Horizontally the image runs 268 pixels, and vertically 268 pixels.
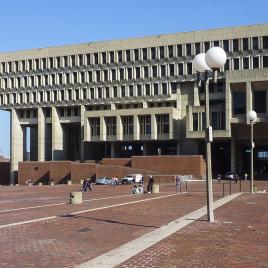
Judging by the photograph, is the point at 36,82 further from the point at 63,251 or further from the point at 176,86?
the point at 63,251

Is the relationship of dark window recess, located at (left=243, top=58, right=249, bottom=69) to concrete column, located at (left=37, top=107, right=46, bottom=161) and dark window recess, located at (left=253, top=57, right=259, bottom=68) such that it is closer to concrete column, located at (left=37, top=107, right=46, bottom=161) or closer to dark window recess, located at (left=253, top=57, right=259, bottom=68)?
dark window recess, located at (left=253, top=57, right=259, bottom=68)

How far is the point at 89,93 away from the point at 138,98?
10.3 meters

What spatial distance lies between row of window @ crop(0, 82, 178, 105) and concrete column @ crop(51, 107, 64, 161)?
3.49m

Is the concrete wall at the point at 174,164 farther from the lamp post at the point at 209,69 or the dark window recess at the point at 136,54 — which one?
the lamp post at the point at 209,69

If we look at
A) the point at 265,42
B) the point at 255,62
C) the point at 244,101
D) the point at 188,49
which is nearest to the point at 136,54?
the point at 188,49

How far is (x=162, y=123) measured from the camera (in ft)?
294

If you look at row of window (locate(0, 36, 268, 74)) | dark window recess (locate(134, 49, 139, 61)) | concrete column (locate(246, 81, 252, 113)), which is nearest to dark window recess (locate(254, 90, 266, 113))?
concrete column (locate(246, 81, 252, 113))

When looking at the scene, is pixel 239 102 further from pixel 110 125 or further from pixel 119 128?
pixel 110 125

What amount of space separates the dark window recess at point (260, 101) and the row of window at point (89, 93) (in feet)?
58.8

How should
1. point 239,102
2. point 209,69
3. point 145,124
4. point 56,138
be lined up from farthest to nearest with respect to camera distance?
1. point 56,138
2. point 145,124
3. point 239,102
4. point 209,69

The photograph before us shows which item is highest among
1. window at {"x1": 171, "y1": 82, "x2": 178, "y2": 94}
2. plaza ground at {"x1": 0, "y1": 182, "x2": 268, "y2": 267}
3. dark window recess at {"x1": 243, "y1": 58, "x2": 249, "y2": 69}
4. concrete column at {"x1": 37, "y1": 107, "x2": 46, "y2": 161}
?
dark window recess at {"x1": 243, "y1": 58, "x2": 249, "y2": 69}

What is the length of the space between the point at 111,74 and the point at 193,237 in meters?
88.0

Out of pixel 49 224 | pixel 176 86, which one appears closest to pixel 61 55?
pixel 176 86

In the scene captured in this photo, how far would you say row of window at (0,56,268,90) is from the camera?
88938mm
